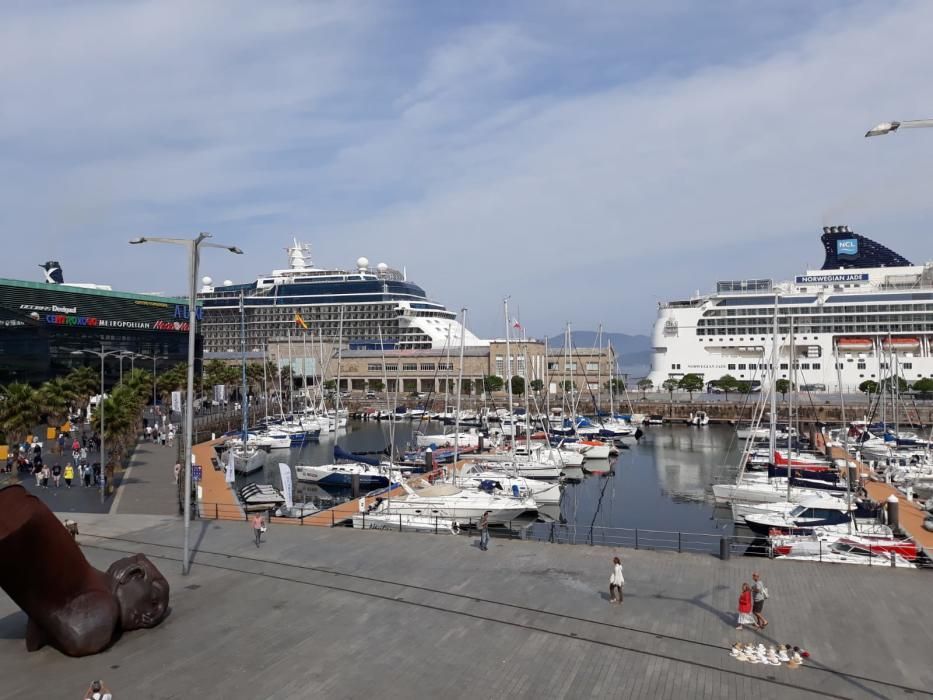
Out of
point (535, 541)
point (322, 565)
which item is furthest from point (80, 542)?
point (535, 541)

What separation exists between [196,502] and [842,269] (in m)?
96.4

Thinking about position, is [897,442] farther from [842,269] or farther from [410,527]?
[842,269]

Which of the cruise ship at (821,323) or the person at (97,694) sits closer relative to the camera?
the person at (97,694)

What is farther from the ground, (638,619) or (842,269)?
(842,269)

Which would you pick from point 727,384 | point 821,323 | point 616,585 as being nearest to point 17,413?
point 616,585

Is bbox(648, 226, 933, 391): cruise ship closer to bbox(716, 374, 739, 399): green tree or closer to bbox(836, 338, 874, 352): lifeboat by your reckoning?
bbox(836, 338, 874, 352): lifeboat

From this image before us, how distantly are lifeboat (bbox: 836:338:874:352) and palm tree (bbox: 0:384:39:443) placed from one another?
88.1 metres

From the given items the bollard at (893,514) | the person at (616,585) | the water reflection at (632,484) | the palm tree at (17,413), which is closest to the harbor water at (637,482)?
the water reflection at (632,484)

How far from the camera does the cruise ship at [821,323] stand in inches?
3688

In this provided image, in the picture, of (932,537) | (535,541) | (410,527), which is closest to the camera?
(535,541)

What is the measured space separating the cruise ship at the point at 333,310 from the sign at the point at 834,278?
45348mm

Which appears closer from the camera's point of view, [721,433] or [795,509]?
[795,509]

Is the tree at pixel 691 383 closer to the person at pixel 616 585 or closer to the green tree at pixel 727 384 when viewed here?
the green tree at pixel 727 384

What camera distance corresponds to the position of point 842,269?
334 feet
